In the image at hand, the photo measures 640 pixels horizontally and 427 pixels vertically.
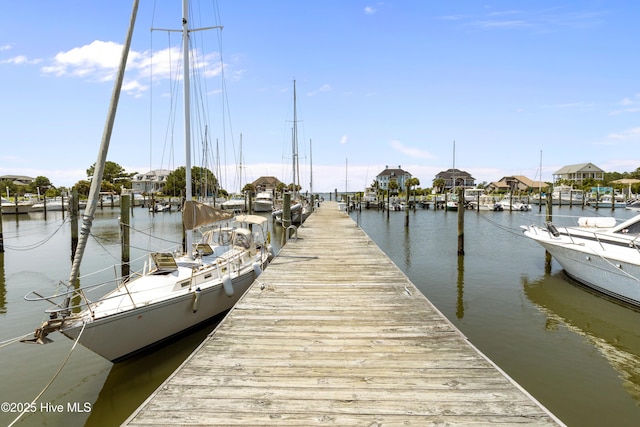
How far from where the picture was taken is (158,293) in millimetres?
8703

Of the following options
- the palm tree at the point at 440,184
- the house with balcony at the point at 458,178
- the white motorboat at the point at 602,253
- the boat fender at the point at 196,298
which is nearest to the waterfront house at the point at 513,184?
the house with balcony at the point at 458,178

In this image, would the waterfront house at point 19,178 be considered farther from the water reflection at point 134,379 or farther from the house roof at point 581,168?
the house roof at point 581,168

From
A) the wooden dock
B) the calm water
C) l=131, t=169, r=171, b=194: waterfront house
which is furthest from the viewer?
l=131, t=169, r=171, b=194: waterfront house

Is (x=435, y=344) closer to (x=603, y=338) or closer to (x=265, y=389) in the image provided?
(x=265, y=389)

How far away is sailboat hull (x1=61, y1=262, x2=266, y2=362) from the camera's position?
7051 millimetres

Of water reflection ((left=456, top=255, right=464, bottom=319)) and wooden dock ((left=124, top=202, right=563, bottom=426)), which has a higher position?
wooden dock ((left=124, top=202, right=563, bottom=426))

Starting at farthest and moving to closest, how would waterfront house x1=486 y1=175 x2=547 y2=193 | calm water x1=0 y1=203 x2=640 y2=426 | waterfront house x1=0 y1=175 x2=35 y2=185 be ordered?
waterfront house x1=0 y1=175 x2=35 y2=185, waterfront house x1=486 y1=175 x2=547 y2=193, calm water x1=0 y1=203 x2=640 y2=426

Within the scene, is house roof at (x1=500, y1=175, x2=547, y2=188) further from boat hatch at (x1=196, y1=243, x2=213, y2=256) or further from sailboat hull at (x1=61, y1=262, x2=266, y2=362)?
sailboat hull at (x1=61, y1=262, x2=266, y2=362)

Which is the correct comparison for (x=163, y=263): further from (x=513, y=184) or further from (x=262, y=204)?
(x=513, y=184)

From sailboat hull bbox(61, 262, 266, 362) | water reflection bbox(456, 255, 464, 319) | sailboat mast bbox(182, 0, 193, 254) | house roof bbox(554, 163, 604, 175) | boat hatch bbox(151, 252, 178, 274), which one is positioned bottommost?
water reflection bbox(456, 255, 464, 319)

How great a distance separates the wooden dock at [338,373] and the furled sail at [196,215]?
162 inches

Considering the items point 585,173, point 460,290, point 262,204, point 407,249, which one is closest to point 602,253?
point 460,290

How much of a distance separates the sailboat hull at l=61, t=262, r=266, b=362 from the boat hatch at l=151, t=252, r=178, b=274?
125 cm

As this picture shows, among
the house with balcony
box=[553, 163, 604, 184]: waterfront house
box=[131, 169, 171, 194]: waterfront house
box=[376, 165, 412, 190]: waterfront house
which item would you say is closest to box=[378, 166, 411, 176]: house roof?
box=[376, 165, 412, 190]: waterfront house
